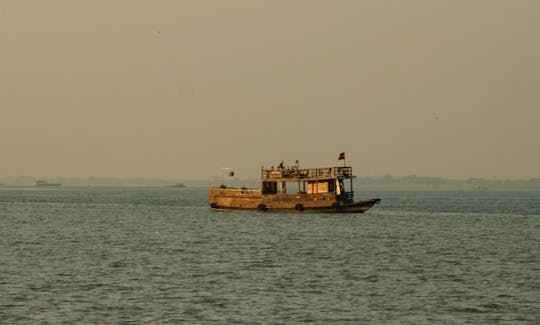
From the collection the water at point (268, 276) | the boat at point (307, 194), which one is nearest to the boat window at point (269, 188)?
the boat at point (307, 194)

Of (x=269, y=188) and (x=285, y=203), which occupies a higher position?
(x=269, y=188)

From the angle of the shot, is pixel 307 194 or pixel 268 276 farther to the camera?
pixel 307 194

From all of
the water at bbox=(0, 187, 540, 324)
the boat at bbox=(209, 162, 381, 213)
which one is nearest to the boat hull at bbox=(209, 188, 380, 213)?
the boat at bbox=(209, 162, 381, 213)

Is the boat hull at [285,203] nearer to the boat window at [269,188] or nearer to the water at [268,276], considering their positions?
the boat window at [269,188]

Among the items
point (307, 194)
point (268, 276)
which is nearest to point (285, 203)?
point (307, 194)

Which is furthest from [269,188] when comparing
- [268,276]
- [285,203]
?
[268,276]

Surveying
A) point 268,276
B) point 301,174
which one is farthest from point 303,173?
point 268,276

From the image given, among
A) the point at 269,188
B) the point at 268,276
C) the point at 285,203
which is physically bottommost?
the point at 268,276

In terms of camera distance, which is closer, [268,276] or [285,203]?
[268,276]

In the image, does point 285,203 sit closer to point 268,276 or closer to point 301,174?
point 301,174

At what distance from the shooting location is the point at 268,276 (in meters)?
40.5

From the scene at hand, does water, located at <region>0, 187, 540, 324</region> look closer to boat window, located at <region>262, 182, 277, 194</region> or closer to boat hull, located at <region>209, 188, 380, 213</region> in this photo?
boat hull, located at <region>209, 188, 380, 213</region>

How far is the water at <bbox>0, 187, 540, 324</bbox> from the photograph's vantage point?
31.1 meters

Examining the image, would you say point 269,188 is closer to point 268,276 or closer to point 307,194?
point 307,194
